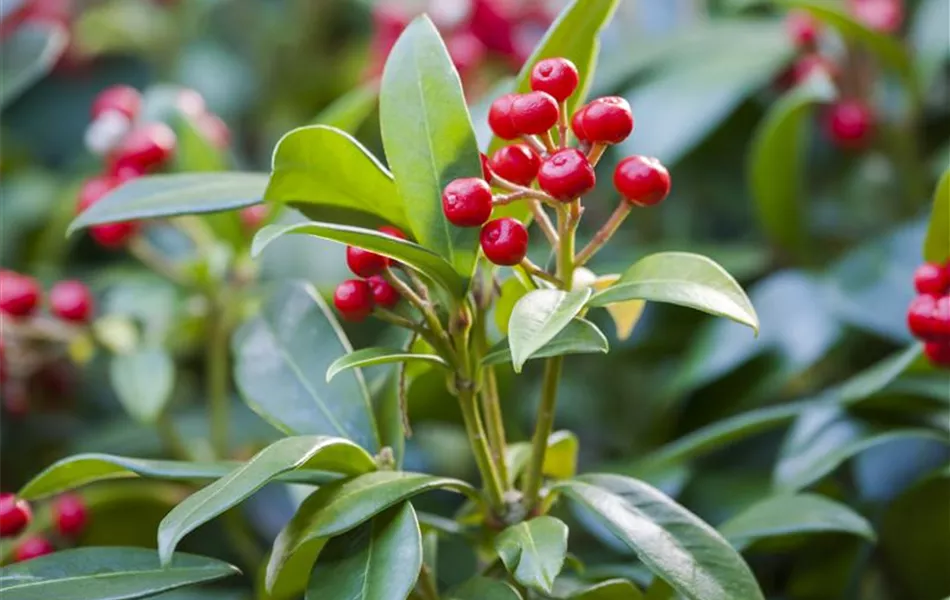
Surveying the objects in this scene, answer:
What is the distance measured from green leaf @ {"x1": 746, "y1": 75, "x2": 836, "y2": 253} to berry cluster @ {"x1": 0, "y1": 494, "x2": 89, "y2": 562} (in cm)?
68

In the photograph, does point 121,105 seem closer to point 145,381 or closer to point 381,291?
point 145,381

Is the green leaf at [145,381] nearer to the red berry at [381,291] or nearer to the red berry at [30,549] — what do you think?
the red berry at [30,549]

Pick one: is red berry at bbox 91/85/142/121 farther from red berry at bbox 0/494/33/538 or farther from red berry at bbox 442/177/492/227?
red berry at bbox 442/177/492/227

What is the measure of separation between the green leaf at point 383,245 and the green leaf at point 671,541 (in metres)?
0.14

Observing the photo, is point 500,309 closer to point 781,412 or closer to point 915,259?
point 781,412

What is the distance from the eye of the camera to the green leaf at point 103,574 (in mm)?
598

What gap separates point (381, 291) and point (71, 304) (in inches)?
20.3

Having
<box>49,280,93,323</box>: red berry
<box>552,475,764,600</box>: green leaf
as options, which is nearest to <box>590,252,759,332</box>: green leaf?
<box>552,475,764,600</box>: green leaf

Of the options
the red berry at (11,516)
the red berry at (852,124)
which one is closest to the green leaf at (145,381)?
the red berry at (11,516)

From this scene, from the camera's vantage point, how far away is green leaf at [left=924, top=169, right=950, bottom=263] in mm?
706

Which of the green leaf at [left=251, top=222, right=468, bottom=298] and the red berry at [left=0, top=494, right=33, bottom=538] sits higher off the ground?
the green leaf at [left=251, top=222, right=468, bottom=298]

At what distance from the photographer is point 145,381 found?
943mm

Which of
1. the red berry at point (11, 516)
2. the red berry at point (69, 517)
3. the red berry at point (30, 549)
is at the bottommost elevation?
the red berry at point (69, 517)

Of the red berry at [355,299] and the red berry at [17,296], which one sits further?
the red berry at [17,296]
